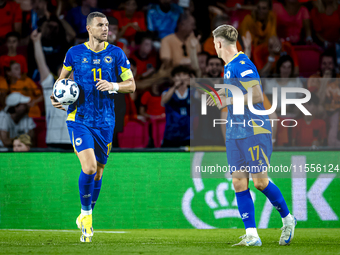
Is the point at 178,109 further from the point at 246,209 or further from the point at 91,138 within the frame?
the point at 246,209

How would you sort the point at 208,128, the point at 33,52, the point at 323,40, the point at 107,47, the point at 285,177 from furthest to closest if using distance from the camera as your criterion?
the point at 323,40, the point at 33,52, the point at 208,128, the point at 285,177, the point at 107,47

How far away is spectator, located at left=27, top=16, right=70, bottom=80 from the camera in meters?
8.99

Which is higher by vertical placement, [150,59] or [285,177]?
[150,59]

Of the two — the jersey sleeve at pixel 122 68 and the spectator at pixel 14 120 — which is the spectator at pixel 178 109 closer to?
the spectator at pixel 14 120

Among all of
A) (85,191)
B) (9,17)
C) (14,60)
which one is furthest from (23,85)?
(85,191)

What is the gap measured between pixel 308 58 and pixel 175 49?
8.58 feet

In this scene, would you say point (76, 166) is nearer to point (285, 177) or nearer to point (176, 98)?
point (176, 98)

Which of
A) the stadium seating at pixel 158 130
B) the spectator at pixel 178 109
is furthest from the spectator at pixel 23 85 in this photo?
the spectator at pixel 178 109

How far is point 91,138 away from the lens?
5.28 meters

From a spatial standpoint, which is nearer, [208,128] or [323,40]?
[208,128]

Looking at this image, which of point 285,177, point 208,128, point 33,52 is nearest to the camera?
point 285,177

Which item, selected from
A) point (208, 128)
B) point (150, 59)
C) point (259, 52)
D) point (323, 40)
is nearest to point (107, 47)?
point (208, 128)

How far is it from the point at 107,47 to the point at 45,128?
305 centimetres

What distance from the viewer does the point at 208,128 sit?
8086mm
